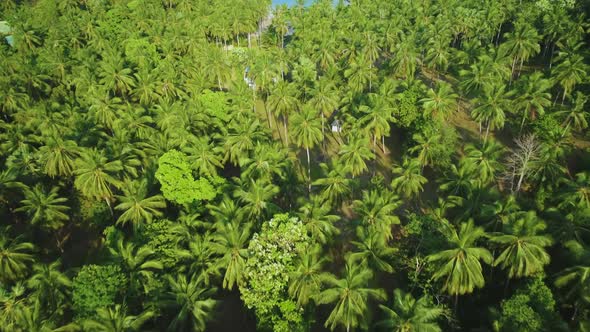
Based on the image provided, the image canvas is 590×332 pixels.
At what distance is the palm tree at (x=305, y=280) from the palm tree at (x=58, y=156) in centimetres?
3005

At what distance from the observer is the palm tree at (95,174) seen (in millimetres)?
40312

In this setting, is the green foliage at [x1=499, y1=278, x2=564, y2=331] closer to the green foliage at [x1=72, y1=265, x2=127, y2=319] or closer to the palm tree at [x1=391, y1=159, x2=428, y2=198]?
the palm tree at [x1=391, y1=159, x2=428, y2=198]

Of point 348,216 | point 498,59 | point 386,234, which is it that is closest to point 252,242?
point 386,234

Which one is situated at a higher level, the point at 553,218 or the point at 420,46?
the point at 420,46

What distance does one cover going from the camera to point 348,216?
1946 inches

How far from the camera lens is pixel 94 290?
29953 millimetres

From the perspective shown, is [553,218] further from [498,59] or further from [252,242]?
[498,59]

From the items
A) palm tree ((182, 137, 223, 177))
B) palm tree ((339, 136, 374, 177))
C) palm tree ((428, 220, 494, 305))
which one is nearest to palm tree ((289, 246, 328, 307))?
palm tree ((428, 220, 494, 305))

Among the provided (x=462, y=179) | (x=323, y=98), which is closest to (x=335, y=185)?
(x=462, y=179)

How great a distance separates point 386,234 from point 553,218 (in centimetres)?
1632

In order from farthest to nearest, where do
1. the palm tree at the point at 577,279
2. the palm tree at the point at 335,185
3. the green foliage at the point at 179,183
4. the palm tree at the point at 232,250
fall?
1. the palm tree at the point at 335,185
2. the green foliage at the point at 179,183
3. the palm tree at the point at 232,250
4. the palm tree at the point at 577,279

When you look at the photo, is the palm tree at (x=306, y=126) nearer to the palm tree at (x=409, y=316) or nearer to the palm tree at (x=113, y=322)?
the palm tree at (x=409, y=316)

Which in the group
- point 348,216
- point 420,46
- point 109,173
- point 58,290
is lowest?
point 348,216

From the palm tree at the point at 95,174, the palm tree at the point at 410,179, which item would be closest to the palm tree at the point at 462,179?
the palm tree at the point at 410,179
